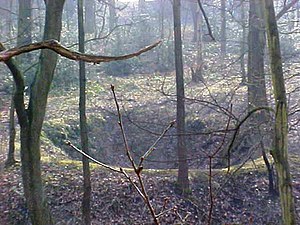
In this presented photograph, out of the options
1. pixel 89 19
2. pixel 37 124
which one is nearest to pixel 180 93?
pixel 37 124

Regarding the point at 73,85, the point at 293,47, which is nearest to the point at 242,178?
the point at 73,85

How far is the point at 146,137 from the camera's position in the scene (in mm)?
14461

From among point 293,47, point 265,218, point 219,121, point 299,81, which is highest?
point 293,47

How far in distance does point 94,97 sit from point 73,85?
1226 millimetres

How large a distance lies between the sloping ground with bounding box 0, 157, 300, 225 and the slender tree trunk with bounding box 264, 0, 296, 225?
14.3 feet

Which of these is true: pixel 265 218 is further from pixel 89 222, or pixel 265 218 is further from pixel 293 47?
pixel 293 47

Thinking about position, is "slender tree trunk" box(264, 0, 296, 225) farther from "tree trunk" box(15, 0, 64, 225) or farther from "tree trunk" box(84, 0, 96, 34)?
"tree trunk" box(84, 0, 96, 34)

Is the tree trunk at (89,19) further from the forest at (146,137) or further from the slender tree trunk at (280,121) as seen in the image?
the slender tree trunk at (280,121)

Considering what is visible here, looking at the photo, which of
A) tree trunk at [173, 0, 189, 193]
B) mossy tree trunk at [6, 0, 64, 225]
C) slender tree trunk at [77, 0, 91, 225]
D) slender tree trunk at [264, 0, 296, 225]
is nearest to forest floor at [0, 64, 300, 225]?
Answer: tree trunk at [173, 0, 189, 193]

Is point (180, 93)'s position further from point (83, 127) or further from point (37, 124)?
point (37, 124)

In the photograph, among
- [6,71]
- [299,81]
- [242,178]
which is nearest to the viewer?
[242,178]

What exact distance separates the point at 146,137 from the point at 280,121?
10.1m

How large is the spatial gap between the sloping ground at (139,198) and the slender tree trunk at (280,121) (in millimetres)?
4367

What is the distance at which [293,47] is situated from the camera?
2073cm
